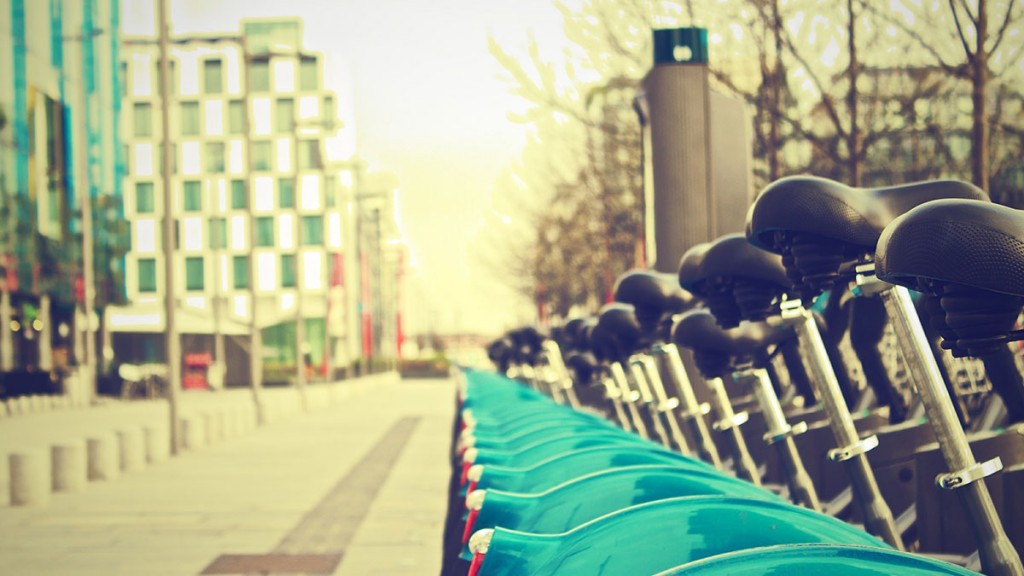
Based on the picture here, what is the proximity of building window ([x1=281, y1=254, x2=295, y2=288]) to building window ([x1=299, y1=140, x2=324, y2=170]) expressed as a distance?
19.7 feet

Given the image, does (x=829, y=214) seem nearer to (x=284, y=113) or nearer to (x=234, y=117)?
(x=234, y=117)

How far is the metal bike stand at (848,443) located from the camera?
2.79 metres

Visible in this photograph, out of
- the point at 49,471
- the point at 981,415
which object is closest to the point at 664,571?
the point at 981,415

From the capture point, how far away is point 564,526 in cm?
229

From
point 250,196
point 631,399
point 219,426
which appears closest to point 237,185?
point 250,196

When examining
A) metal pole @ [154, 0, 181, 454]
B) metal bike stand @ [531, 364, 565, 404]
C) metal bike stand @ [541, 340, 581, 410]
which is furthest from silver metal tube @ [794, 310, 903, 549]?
metal pole @ [154, 0, 181, 454]

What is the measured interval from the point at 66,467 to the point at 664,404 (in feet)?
26.5

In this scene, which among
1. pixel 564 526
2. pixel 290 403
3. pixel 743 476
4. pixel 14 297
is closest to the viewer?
pixel 564 526

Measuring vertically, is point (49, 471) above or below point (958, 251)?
below

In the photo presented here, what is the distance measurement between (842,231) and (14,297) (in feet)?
153

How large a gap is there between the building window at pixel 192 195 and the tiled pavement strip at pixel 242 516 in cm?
7833

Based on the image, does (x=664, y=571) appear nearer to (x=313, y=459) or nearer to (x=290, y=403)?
(x=313, y=459)

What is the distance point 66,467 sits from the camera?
12016 mm

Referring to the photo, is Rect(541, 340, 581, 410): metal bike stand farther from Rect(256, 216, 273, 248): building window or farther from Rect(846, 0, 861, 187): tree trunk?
Rect(256, 216, 273, 248): building window
